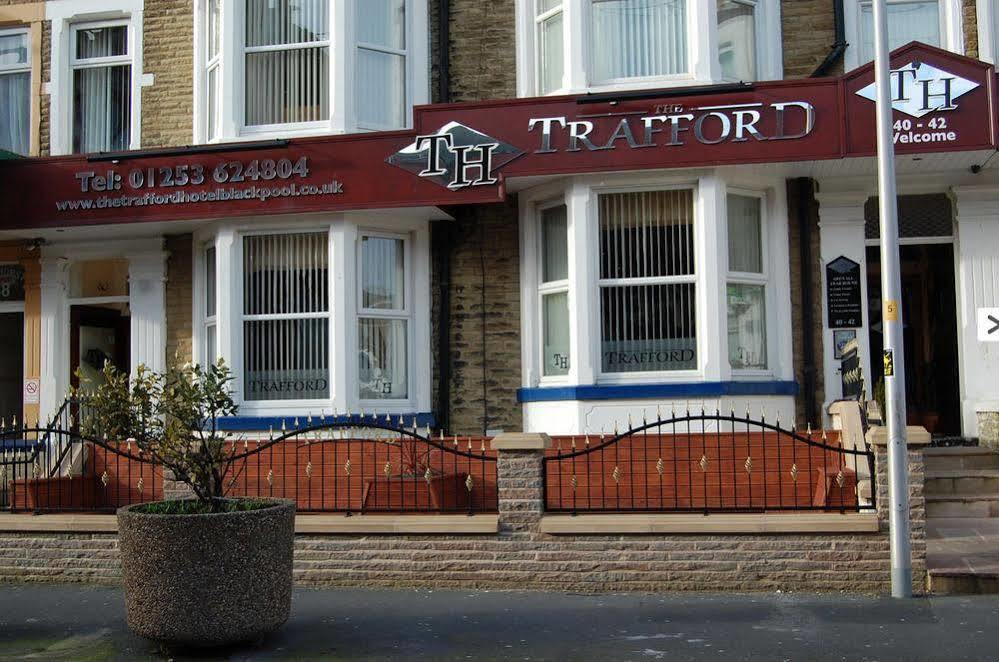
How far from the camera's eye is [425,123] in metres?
11.0

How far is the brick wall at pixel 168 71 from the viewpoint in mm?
12789

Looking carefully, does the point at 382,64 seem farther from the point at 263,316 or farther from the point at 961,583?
the point at 961,583

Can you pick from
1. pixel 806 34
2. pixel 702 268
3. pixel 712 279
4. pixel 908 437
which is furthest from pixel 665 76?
pixel 908 437

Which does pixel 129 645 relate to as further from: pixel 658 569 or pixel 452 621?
pixel 658 569

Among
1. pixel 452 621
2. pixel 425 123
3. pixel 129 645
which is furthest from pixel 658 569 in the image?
pixel 425 123

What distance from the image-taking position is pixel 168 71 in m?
12.9

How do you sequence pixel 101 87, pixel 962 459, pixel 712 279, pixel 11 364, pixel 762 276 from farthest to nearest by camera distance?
pixel 11 364, pixel 101 87, pixel 762 276, pixel 712 279, pixel 962 459

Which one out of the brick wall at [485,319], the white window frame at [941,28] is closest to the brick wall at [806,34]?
the white window frame at [941,28]

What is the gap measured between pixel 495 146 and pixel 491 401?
9.06ft

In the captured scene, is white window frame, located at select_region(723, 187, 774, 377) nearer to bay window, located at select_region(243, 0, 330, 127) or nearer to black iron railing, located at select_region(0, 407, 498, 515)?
black iron railing, located at select_region(0, 407, 498, 515)

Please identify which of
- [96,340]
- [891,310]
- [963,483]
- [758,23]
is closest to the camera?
[891,310]

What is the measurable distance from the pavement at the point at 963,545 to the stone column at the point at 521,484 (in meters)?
2.93

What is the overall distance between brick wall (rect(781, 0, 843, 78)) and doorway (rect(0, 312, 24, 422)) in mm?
10034

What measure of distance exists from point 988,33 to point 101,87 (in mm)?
10252
